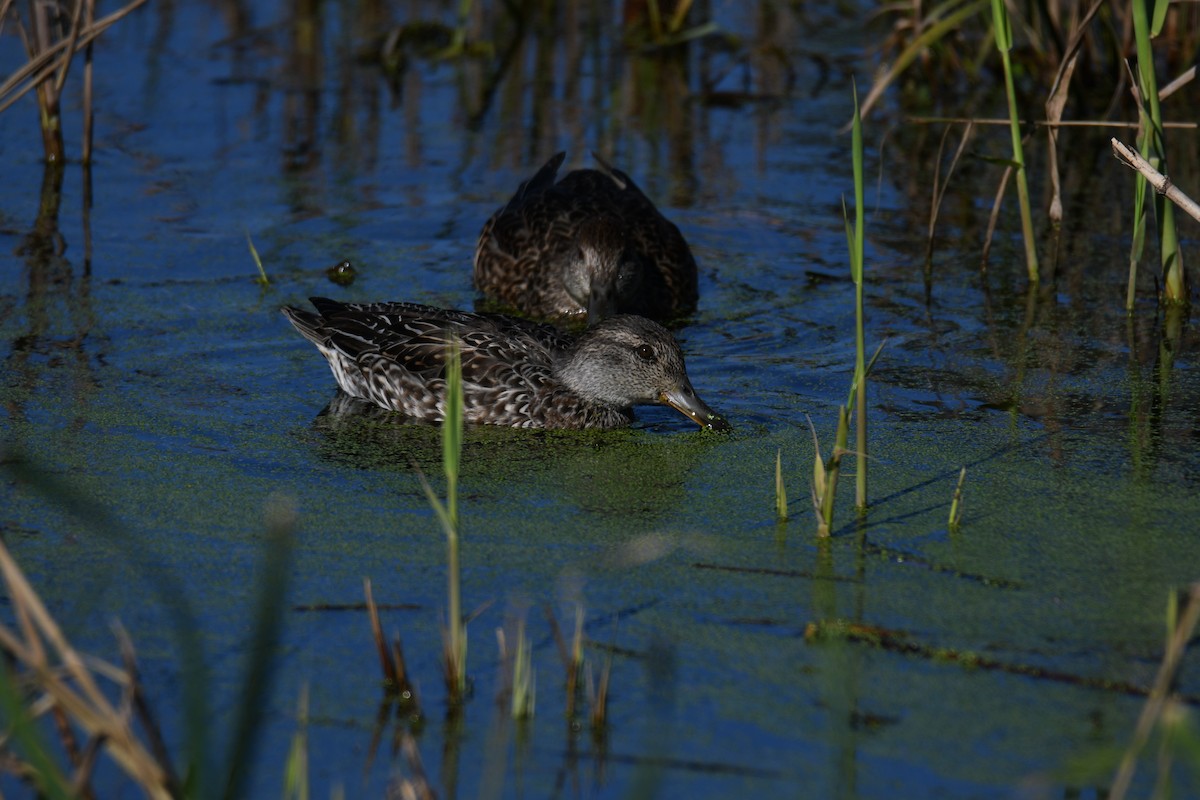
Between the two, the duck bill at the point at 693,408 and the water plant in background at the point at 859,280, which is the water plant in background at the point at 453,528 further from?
the duck bill at the point at 693,408

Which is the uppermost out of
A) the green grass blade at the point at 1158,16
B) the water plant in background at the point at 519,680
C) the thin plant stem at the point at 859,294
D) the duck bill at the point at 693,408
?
the green grass blade at the point at 1158,16

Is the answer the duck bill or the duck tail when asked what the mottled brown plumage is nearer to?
the duck tail

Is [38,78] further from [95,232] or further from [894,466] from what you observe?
[894,466]

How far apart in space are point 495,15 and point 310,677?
10452 mm

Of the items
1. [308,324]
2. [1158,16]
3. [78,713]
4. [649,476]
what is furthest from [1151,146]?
[78,713]

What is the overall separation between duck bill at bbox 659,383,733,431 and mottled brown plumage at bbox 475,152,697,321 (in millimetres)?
1739

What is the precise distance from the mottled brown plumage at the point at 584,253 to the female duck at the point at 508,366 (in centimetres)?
128

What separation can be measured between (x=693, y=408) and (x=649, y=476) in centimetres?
49

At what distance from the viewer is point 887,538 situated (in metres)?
4.86

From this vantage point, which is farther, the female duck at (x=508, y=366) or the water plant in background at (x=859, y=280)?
the female duck at (x=508, y=366)

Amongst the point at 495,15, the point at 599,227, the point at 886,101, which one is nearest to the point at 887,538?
the point at 599,227

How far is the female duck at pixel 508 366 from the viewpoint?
6.07 metres

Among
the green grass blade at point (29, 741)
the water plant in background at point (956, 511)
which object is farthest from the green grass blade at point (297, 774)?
the water plant in background at point (956, 511)

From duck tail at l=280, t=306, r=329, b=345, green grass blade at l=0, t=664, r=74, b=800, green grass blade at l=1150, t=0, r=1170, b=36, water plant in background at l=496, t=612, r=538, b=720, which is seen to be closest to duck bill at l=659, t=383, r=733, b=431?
duck tail at l=280, t=306, r=329, b=345
